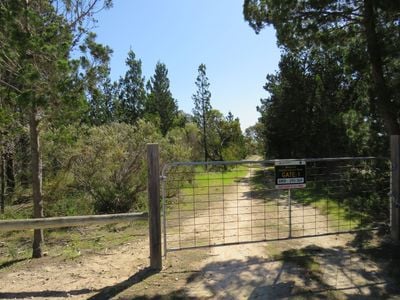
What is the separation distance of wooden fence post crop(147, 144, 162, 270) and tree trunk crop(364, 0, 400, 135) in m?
6.31

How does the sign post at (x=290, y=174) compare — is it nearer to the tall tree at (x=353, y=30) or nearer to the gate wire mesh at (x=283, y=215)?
the gate wire mesh at (x=283, y=215)

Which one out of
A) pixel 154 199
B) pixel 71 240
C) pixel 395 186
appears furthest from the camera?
pixel 71 240

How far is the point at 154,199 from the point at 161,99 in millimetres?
41494

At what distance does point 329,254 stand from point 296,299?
6.21 ft

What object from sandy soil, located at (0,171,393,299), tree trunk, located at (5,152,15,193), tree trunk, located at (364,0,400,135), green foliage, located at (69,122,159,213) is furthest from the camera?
tree trunk, located at (5,152,15,193)

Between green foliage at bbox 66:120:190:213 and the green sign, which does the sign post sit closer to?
the green sign

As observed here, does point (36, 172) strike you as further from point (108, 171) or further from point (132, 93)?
point (132, 93)

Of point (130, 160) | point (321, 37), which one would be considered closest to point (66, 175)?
point (130, 160)

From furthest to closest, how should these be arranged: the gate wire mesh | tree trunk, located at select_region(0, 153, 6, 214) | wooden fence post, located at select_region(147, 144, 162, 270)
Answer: tree trunk, located at select_region(0, 153, 6, 214) → the gate wire mesh → wooden fence post, located at select_region(147, 144, 162, 270)

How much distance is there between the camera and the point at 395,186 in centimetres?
686

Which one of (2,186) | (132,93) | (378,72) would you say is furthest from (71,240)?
(132,93)

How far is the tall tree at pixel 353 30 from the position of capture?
9266 mm

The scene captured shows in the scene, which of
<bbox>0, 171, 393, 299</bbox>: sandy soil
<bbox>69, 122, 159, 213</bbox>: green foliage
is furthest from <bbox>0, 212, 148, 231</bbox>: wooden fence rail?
<bbox>69, 122, 159, 213</bbox>: green foliage

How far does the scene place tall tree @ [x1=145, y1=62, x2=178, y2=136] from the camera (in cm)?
4612
